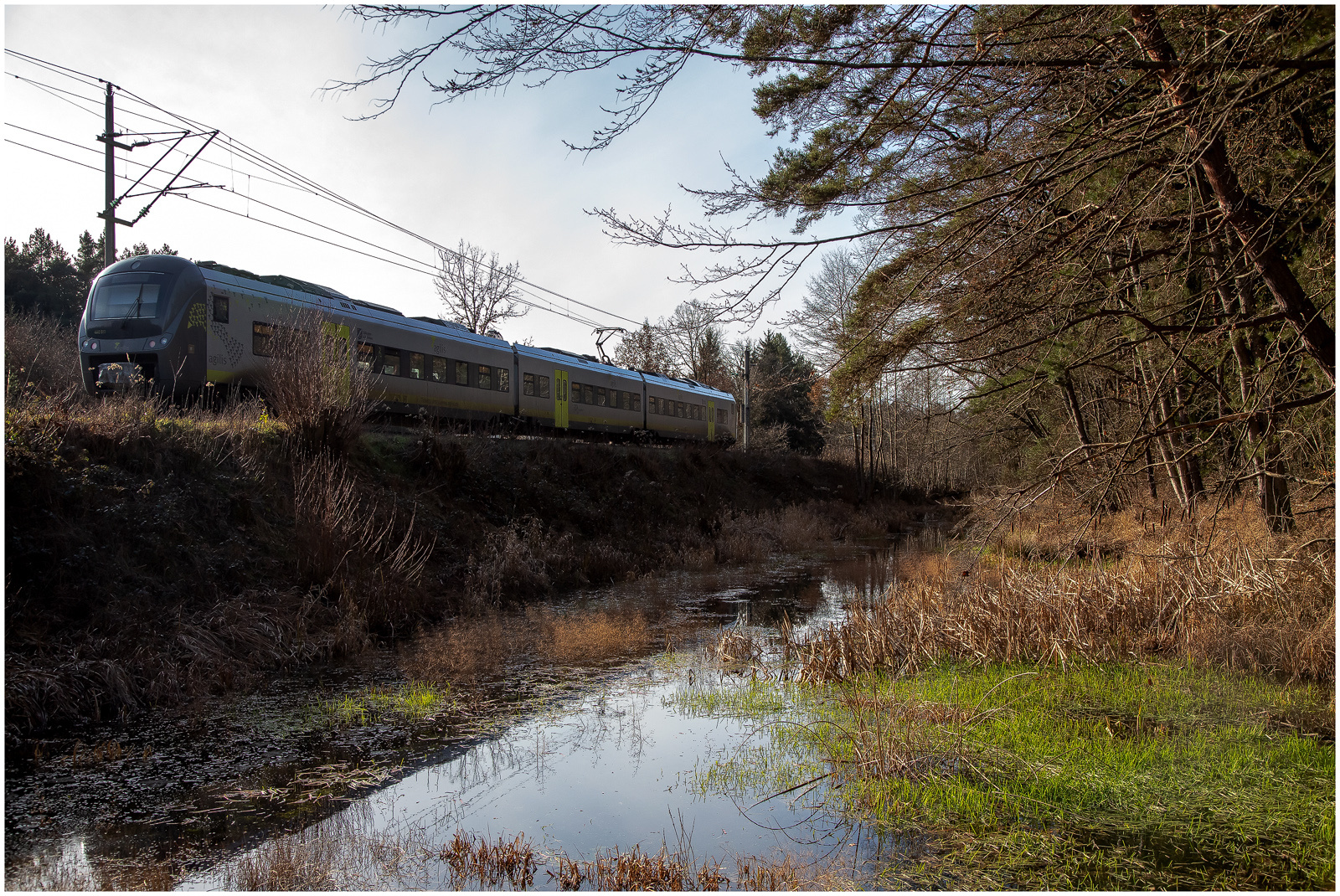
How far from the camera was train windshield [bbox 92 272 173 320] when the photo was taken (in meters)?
12.5

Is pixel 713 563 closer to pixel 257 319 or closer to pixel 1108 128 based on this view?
pixel 257 319

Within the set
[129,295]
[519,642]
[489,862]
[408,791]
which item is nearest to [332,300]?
[129,295]

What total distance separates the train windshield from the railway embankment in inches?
86.4

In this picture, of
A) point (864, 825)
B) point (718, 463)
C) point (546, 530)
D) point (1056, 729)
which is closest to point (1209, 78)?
point (1056, 729)

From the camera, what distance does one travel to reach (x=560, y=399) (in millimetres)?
21922

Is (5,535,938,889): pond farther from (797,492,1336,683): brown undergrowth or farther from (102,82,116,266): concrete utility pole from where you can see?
(102,82,116,266): concrete utility pole

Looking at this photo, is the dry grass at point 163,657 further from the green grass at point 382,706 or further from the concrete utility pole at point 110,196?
the concrete utility pole at point 110,196

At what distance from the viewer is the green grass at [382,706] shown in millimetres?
6695

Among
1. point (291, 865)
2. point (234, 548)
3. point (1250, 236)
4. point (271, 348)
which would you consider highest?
point (271, 348)

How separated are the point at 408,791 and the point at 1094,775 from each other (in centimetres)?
435

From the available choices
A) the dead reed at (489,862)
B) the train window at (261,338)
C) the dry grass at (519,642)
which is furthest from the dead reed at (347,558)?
the dead reed at (489,862)

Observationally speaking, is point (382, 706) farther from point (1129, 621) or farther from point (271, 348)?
point (271, 348)

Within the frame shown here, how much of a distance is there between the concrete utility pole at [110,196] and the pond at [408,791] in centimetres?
980

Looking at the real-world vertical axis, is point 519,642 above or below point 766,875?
above
